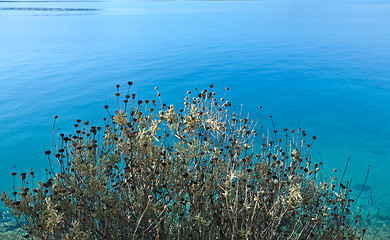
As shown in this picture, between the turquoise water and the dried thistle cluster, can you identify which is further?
the turquoise water

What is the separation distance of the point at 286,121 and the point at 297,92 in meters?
3.02

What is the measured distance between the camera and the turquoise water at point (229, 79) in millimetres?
10242

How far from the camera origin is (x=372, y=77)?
16.3 meters

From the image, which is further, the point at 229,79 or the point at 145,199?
the point at 229,79

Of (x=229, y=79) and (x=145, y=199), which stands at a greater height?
(x=229, y=79)

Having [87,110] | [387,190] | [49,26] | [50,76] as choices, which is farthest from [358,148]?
[49,26]

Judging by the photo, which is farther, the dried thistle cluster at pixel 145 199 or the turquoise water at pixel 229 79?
the turquoise water at pixel 229 79

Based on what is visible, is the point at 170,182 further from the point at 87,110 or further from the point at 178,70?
the point at 178,70

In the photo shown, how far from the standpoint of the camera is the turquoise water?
10242 millimetres

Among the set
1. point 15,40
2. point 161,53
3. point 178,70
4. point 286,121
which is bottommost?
point 286,121

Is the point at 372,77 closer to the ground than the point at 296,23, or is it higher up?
closer to the ground

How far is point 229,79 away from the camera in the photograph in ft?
54.4

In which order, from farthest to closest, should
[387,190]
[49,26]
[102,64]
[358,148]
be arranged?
[49,26], [102,64], [358,148], [387,190]

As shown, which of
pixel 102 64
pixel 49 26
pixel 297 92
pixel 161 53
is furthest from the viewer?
pixel 49 26
